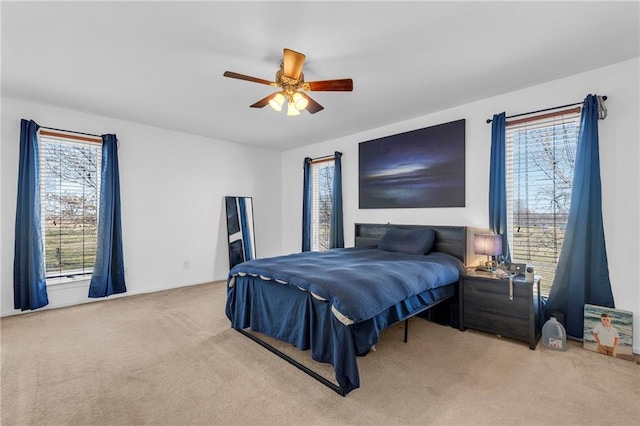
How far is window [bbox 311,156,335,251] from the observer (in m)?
5.44

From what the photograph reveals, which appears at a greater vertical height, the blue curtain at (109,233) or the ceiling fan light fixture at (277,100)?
the ceiling fan light fixture at (277,100)

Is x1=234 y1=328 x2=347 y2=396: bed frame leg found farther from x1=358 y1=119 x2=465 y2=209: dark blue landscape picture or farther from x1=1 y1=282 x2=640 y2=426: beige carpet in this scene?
x1=358 y1=119 x2=465 y2=209: dark blue landscape picture

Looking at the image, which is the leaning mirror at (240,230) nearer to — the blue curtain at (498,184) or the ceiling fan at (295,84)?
the ceiling fan at (295,84)

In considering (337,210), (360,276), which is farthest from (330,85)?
(337,210)

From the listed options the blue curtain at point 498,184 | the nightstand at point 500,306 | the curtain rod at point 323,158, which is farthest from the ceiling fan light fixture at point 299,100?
the curtain rod at point 323,158

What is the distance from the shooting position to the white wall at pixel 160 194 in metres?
3.47

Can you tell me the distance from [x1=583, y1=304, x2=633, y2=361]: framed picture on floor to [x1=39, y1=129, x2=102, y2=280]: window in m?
5.77

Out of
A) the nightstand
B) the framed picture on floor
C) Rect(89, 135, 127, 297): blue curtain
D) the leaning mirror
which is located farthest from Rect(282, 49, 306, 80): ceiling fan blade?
the leaning mirror

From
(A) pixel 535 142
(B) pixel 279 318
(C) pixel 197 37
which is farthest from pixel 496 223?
(C) pixel 197 37

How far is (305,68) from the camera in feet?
8.78

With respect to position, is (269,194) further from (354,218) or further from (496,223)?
(496,223)

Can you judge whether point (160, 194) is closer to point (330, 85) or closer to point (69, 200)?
point (69, 200)

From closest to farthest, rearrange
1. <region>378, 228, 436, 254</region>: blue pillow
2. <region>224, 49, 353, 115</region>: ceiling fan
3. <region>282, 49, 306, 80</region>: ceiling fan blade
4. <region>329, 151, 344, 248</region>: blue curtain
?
<region>282, 49, 306, 80</region>: ceiling fan blade < <region>224, 49, 353, 115</region>: ceiling fan < <region>378, 228, 436, 254</region>: blue pillow < <region>329, 151, 344, 248</region>: blue curtain

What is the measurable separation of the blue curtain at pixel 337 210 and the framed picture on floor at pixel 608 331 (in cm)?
317
